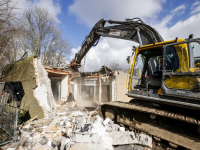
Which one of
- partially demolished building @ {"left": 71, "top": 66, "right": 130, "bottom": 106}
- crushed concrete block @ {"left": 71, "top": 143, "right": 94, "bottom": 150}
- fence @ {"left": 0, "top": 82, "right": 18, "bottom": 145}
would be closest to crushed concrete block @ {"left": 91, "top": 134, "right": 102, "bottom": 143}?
crushed concrete block @ {"left": 71, "top": 143, "right": 94, "bottom": 150}

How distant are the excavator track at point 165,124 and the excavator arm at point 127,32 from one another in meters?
2.36

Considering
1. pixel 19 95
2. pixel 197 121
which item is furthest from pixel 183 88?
pixel 19 95

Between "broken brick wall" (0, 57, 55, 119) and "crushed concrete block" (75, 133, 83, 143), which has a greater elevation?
"broken brick wall" (0, 57, 55, 119)

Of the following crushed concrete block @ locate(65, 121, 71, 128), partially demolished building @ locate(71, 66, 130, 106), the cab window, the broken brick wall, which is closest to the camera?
the cab window

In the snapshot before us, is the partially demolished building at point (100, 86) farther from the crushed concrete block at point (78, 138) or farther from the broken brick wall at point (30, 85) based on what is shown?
the crushed concrete block at point (78, 138)

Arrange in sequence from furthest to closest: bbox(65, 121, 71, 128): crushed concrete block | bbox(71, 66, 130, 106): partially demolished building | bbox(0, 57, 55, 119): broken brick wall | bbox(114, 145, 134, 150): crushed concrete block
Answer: bbox(71, 66, 130, 106): partially demolished building
bbox(0, 57, 55, 119): broken brick wall
bbox(65, 121, 71, 128): crushed concrete block
bbox(114, 145, 134, 150): crushed concrete block

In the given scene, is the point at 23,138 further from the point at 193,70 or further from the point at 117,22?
the point at 117,22

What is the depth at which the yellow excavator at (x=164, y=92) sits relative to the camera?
2814 mm

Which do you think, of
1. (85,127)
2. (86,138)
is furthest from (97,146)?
(85,127)

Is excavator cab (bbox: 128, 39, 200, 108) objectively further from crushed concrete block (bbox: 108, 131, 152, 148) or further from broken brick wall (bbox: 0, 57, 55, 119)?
broken brick wall (bbox: 0, 57, 55, 119)

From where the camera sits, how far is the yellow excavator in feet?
9.23

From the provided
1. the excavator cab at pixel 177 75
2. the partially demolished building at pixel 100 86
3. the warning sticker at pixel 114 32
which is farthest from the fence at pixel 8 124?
the partially demolished building at pixel 100 86

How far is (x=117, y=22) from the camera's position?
519 centimetres

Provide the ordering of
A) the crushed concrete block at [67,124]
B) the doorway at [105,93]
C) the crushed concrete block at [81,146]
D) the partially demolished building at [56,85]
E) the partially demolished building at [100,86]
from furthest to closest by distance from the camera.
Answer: the doorway at [105,93] → the partially demolished building at [100,86] → the partially demolished building at [56,85] → the crushed concrete block at [67,124] → the crushed concrete block at [81,146]
